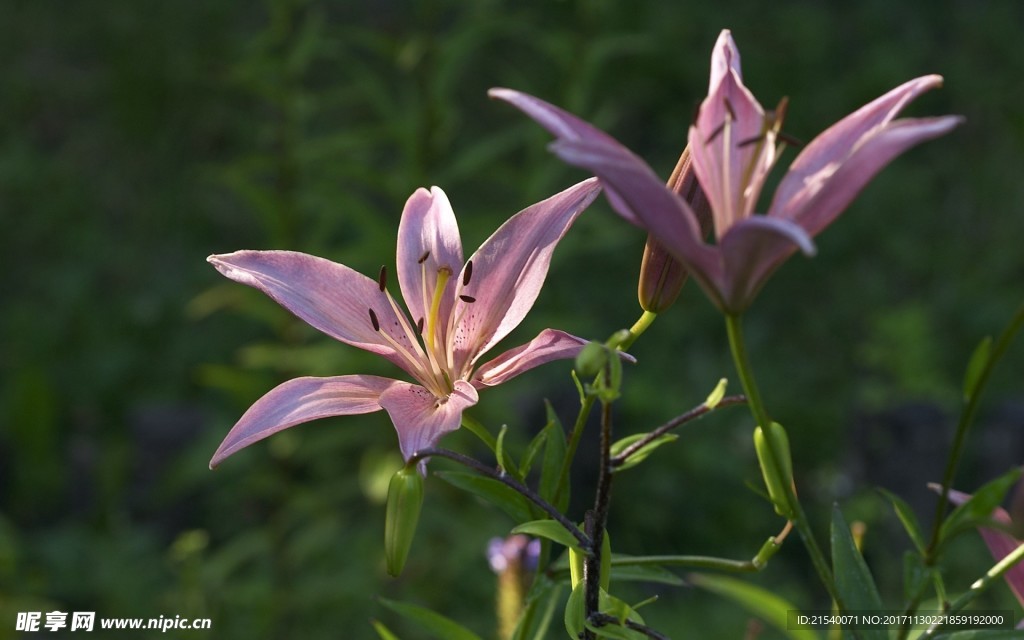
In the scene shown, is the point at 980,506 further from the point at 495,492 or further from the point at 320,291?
the point at 320,291

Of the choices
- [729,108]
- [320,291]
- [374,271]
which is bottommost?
[374,271]

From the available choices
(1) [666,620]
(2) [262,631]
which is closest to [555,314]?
(1) [666,620]

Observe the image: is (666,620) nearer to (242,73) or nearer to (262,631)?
(262,631)

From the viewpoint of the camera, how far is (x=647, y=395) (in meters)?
2.25

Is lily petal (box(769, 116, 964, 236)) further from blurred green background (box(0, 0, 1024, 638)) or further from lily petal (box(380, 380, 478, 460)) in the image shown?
blurred green background (box(0, 0, 1024, 638))

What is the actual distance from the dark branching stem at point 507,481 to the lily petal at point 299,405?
43mm

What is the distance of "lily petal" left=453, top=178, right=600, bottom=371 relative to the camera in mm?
567

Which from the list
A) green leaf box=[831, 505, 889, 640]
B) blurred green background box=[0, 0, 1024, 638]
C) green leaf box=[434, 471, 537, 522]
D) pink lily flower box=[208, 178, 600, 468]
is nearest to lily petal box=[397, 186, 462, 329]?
pink lily flower box=[208, 178, 600, 468]

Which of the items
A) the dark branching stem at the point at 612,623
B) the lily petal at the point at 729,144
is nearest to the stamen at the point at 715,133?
the lily petal at the point at 729,144

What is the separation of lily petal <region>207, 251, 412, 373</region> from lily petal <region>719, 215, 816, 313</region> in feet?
0.59

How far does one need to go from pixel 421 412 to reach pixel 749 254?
6.7 inches

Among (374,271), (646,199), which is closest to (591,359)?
(646,199)

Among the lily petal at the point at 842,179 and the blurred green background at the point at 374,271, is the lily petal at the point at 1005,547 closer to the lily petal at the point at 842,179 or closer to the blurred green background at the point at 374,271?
the lily petal at the point at 842,179

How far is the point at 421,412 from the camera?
1.78ft
